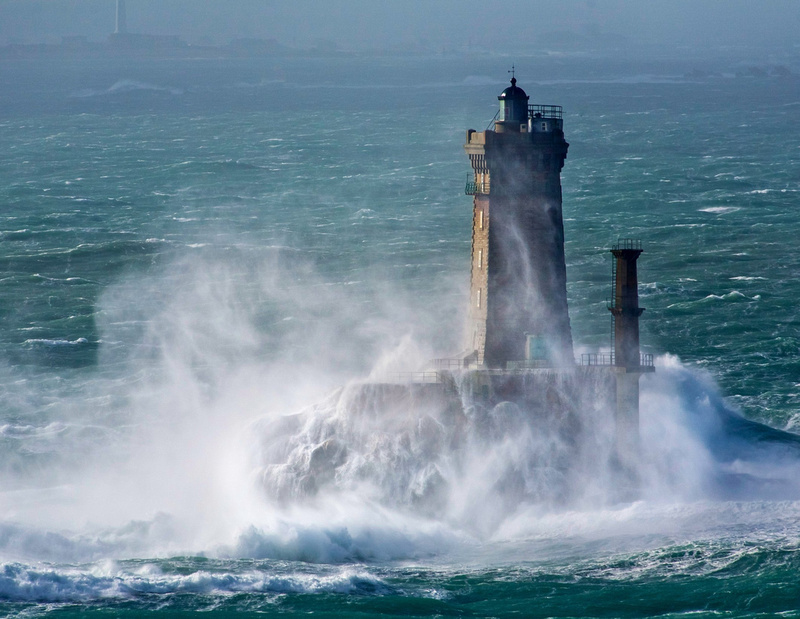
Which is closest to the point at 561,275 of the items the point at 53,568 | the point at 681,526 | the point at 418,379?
the point at 418,379

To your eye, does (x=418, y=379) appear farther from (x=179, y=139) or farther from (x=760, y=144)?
(x=179, y=139)

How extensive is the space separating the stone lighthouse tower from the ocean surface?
3.74m

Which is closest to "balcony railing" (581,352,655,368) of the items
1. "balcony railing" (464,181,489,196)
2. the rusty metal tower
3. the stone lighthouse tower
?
the rusty metal tower

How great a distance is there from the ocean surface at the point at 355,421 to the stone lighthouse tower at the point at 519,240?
3.74 m

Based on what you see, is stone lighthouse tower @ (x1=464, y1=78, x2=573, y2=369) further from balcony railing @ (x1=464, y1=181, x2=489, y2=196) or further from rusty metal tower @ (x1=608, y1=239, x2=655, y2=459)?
Result: rusty metal tower @ (x1=608, y1=239, x2=655, y2=459)

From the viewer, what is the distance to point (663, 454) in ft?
235

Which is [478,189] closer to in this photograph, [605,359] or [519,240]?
[519,240]

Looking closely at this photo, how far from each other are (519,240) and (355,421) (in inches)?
442

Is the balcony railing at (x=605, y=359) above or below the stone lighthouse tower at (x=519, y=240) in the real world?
below

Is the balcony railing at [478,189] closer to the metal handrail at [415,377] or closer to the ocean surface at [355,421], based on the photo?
the metal handrail at [415,377]

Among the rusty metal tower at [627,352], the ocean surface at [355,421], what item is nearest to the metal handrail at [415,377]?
the ocean surface at [355,421]

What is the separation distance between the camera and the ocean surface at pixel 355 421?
59844 millimetres

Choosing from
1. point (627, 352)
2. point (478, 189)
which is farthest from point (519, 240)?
point (627, 352)

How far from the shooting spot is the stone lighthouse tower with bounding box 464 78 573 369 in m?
68.8
